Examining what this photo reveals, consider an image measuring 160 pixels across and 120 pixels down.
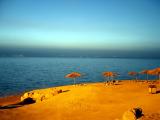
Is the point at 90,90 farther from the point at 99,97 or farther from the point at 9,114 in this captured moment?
the point at 9,114

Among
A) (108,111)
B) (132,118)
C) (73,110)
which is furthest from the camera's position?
(73,110)

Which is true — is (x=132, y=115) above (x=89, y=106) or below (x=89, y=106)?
above

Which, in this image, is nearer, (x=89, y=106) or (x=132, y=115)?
(x=132, y=115)

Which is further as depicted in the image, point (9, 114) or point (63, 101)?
point (63, 101)

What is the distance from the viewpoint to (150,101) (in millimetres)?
20641

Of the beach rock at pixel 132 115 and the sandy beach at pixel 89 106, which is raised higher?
the beach rock at pixel 132 115

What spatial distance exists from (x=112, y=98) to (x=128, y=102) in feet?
7.28

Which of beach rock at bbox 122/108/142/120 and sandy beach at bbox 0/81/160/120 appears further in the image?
sandy beach at bbox 0/81/160/120

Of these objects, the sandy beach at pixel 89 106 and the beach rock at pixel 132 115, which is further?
the sandy beach at pixel 89 106

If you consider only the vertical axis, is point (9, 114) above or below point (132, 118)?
below

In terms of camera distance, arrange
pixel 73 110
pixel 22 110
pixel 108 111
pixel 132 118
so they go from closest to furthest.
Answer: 1. pixel 132 118
2. pixel 108 111
3. pixel 73 110
4. pixel 22 110

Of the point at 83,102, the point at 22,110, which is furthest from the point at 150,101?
the point at 22,110

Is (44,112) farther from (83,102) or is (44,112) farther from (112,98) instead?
(112,98)

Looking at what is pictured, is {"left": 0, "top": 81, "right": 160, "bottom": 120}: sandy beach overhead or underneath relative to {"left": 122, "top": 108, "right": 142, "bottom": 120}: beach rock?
underneath
